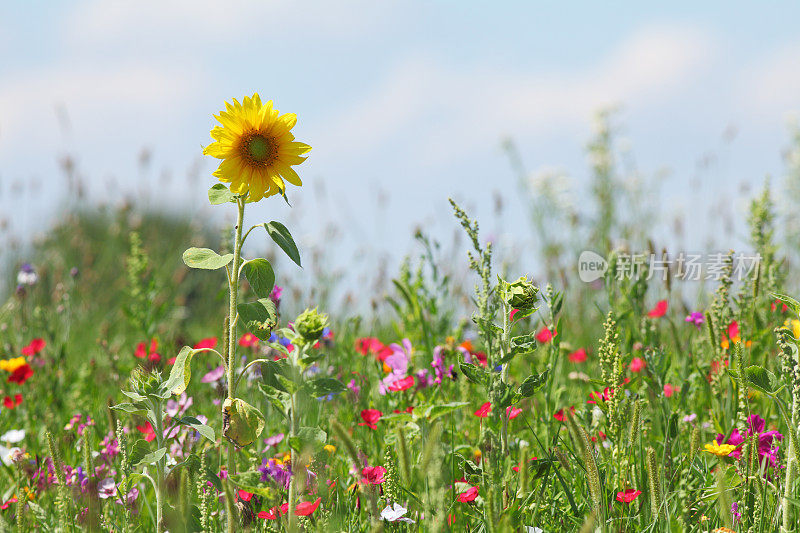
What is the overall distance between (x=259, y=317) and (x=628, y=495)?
86 cm

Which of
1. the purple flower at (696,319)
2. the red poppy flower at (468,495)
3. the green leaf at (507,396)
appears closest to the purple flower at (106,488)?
the red poppy flower at (468,495)

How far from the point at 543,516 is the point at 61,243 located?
731cm

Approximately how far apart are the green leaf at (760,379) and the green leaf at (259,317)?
0.96m

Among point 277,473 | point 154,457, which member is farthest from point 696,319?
point 154,457

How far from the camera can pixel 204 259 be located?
1482mm

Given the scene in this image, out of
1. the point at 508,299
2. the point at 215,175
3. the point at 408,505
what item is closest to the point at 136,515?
the point at 408,505

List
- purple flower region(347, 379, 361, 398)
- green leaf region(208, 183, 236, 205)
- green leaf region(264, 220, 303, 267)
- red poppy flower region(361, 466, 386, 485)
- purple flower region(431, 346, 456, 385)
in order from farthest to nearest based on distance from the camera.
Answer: purple flower region(347, 379, 361, 398) → purple flower region(431, 346, 456, 385) → red poppy flower region(361, 466, 386, 485) → green leaf region(208, 183, 236, 205) → green leaf region(264, 220, 303, 267)

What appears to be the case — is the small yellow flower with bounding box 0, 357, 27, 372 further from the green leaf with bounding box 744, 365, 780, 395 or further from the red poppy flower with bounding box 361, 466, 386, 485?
the green leaf with bounding box 744, 365, 780, 395

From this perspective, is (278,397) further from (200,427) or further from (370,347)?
(370,347)

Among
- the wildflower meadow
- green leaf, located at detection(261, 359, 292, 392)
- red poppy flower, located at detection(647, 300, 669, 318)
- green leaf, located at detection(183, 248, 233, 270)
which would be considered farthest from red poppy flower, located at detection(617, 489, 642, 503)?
red poppy flower, located at detection(647, 300, 669, 318)

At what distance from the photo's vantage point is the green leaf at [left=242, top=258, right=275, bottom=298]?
1476 mm

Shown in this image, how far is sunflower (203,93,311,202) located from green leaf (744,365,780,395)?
99cm

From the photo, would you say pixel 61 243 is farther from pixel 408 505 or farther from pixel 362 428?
pixel 408 505

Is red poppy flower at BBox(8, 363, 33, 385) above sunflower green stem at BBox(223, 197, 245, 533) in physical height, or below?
below
